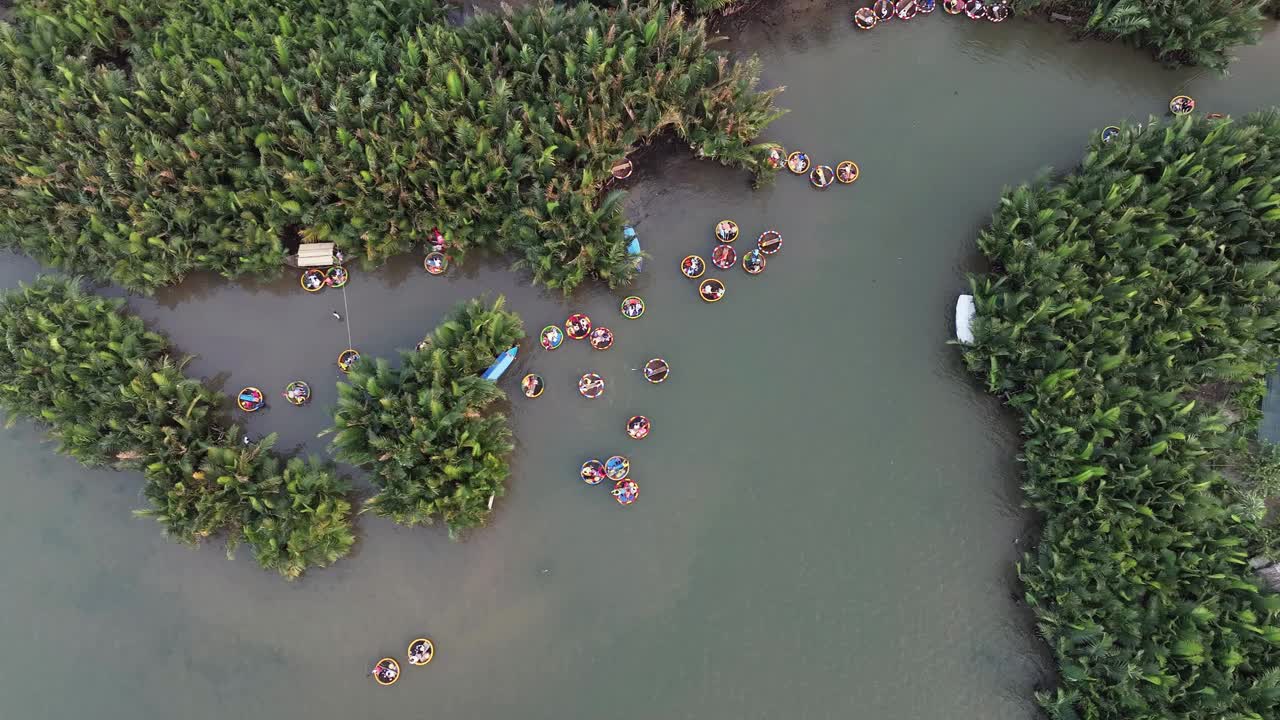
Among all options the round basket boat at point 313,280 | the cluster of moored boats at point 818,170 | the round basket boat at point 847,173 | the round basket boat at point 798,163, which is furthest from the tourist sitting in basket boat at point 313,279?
the round basket boat at point 847,173

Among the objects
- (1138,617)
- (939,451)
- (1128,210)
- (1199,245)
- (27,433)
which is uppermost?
(1128,210)

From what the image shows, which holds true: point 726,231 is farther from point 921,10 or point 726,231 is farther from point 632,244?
point 921,10

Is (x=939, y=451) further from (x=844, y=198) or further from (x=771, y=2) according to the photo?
(x=771, y=2)

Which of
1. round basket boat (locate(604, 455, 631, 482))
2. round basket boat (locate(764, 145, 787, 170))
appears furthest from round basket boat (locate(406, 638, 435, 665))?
round basket boat (locate(764, 145, 787, 170))

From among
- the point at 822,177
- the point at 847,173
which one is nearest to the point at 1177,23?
the point at 847,173

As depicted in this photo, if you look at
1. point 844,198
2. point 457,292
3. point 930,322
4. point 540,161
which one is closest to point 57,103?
point 457,292

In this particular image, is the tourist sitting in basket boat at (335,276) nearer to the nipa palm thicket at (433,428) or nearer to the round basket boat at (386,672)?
the nipa palm thicket at (433,428)
